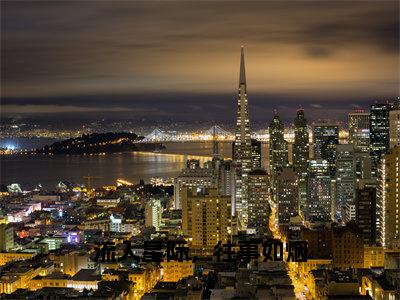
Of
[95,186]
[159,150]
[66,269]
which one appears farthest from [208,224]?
[159,150]

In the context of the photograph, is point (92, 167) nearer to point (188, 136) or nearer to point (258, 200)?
point (188, 136)

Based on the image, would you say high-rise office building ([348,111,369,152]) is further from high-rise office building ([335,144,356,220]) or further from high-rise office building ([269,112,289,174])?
high-rise office building ([269,112,289,174])

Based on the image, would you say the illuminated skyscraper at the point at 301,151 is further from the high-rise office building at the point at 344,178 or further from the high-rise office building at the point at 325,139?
the high-rise office building at the point at 344,178

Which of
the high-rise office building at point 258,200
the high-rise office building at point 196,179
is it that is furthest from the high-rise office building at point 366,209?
the high-rise office building at point 196,179

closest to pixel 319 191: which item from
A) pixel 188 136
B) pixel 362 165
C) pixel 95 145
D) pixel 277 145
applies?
pixel 362 165

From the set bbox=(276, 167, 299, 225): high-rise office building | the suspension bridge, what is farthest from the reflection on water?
bbox=(276, 167, 299, 225): high-rise office building

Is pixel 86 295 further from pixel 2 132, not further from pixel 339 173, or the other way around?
pixel 2 132
